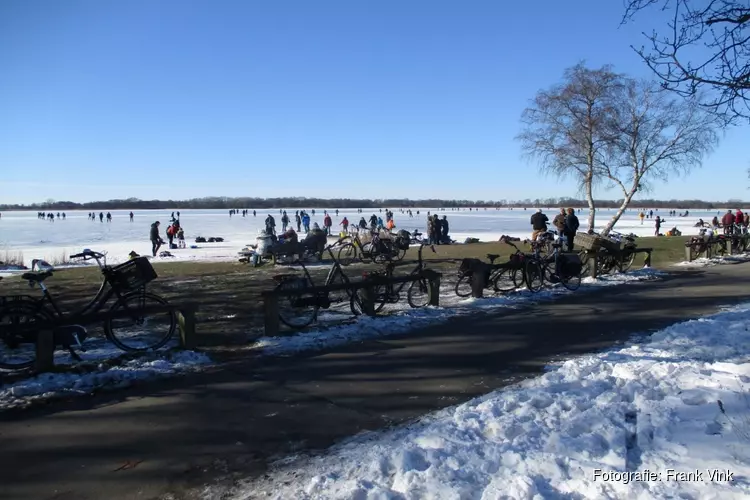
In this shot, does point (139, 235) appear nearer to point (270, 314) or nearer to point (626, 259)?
point (626, 259)

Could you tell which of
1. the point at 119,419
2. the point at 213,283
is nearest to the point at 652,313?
the point at 119,419

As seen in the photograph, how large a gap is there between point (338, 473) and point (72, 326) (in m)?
3.88

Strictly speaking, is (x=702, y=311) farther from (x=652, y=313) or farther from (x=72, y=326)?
(x=72, y=326)

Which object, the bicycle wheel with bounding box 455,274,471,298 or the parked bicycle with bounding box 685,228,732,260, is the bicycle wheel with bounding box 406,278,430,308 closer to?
the bicycle wheel with bounding box 455,274,471,298

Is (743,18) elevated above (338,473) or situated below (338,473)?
above

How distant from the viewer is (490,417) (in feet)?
13.5

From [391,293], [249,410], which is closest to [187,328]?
[249,410]

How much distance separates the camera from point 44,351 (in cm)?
536

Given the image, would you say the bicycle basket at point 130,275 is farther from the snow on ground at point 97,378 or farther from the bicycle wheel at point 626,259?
the bicycle wheel at point 626,259

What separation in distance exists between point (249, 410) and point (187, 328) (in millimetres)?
2067

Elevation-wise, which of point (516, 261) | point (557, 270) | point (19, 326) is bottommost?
point (19, 326)

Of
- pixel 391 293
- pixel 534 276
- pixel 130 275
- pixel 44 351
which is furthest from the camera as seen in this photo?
pixel 534 276

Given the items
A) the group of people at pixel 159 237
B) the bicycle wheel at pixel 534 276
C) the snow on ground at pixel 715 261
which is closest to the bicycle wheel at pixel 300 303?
the bicycle wheel at pixel 534 276

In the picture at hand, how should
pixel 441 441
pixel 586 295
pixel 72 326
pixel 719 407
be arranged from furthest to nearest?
pixel 586 295
pixel 72 326
pixel 719 407
pixel 441 441
